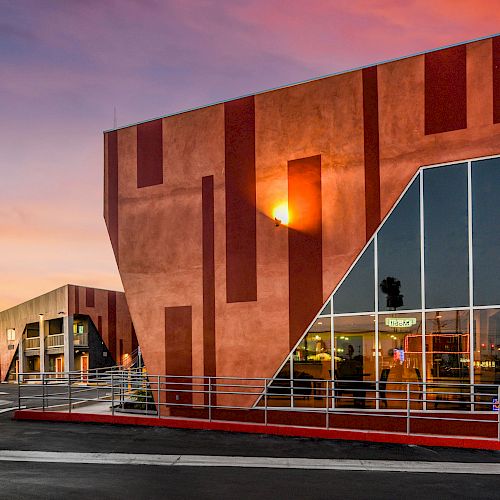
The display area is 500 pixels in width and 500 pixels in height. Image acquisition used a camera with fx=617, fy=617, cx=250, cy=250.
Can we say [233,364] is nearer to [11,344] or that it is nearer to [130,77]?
[130,77]

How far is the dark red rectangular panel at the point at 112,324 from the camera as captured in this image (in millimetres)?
46094

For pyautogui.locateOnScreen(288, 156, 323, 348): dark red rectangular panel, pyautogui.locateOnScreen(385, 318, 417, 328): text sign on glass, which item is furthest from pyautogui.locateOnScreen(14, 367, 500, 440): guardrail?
pyautogui.locateOnScreen(288, 156, 323, 348): dark red rectangular panel

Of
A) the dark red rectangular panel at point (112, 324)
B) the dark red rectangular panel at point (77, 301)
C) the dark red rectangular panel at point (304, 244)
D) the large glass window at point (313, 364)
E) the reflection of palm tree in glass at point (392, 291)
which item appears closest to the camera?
the reflection of palm tree in glass at point (392, 291)

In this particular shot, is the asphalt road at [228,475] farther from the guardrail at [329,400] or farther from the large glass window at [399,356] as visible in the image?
the large glass window at [399,356]

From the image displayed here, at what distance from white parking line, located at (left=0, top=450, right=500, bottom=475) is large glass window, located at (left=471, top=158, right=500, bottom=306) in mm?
3982

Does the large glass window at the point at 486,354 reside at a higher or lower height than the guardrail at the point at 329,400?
higher

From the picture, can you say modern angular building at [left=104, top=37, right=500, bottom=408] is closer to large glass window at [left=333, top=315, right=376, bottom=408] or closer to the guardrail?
large glass window at [left=333, top=315, right=376, bottom=408]

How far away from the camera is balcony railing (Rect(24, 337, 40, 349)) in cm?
4742

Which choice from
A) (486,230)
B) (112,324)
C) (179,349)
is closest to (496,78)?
(486,230)

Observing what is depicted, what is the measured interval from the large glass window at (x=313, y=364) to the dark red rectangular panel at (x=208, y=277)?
8.44 ft

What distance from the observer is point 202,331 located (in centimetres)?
1712

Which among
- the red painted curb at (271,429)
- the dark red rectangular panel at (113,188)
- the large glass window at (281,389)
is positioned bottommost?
the red painted curb at (271,429)

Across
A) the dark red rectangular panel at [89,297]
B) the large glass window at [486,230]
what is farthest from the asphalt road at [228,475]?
the dark red rectangular panel at [89,297]

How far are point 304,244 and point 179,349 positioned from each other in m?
4.83
